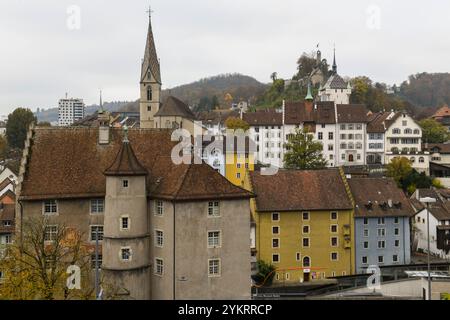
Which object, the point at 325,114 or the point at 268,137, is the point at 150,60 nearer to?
the point at 268,137

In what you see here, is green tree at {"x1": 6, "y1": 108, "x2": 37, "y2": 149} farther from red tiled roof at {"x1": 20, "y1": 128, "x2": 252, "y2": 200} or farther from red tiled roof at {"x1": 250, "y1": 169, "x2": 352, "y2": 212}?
red tiled roof at {"x1": 20, "y1": 128, "x2": 252, "y2": 200}

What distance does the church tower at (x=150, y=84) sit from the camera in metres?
109

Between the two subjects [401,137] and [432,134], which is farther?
[432,134]

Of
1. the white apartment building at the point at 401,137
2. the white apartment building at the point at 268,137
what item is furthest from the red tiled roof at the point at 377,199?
the white apartment building at the point at 268,137

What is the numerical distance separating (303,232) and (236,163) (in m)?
24.6

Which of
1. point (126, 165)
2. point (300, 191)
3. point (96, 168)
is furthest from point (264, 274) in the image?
point (126, 165)

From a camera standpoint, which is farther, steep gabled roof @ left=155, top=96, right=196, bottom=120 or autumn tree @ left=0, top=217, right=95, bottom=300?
steep gabled roof @ left=155, top=96, right=196, bottom=120

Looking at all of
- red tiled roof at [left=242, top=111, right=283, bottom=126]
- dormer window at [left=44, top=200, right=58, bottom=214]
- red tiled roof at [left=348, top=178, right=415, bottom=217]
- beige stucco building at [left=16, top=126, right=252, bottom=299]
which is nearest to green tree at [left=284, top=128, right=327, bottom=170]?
red tiled roof at [left=242, top=111, right=283, bottom=126]

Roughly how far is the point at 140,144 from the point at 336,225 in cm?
2513

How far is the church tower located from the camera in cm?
10912

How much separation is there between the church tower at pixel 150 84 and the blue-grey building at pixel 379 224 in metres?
56.0

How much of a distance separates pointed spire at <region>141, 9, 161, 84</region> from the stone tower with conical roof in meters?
73.3

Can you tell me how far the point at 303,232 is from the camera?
190 feet
